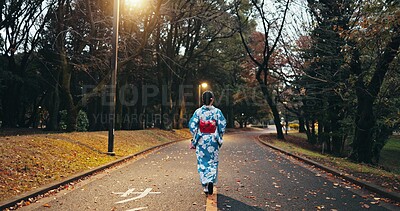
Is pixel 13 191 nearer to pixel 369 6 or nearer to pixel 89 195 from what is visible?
pixel 89 195

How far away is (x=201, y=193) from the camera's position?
21.2 feet

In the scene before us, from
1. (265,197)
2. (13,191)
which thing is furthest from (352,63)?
(13,191)

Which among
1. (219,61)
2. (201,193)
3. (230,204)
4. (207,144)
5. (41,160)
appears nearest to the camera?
(230,204)

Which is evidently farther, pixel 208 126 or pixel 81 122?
pixel 81 122

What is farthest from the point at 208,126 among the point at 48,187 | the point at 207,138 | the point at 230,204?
the point at 48,187

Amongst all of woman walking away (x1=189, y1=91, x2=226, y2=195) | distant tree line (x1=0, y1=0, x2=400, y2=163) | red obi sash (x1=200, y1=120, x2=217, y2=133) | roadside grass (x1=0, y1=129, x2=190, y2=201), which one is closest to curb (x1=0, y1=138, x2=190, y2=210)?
roadside grass (x1=0, y1=129, x2=190, y2=201)

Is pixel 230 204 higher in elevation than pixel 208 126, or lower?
lower

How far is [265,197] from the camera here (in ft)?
20.4

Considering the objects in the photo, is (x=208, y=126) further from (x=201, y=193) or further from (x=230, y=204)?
(x=230, y=204)

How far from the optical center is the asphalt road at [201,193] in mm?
5566

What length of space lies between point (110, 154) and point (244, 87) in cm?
3021

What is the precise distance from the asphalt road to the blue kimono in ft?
1.39

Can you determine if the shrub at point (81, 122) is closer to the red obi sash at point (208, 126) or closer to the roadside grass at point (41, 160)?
the roadside grass at point (41, 160)

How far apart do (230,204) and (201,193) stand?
98 centimetres
